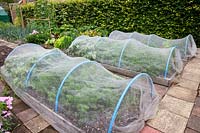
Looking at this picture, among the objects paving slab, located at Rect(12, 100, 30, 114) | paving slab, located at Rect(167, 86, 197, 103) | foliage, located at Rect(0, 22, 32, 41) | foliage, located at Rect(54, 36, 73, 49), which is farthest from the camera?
foliage, located at Rect(0, 22, 32, 41)

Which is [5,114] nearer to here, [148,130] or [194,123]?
[148,130]

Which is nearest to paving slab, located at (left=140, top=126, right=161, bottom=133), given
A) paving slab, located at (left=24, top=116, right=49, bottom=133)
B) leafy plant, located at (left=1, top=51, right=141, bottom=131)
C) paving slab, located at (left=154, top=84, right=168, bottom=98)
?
leafy plant, located at (left=1, top=51, right=141, bottom=131)

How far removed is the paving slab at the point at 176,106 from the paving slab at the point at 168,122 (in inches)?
4.8

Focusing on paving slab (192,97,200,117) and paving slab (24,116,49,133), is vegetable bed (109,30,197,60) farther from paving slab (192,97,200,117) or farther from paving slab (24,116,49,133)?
paving slab (24,116,49,133)

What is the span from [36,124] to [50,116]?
0.27 m

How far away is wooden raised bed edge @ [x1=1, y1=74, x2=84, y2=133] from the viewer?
2.46 metres

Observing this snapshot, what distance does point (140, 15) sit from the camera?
24.8 ft

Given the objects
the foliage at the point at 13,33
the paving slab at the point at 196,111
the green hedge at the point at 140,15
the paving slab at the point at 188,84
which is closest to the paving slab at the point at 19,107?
the paving slab at the point at 196,111

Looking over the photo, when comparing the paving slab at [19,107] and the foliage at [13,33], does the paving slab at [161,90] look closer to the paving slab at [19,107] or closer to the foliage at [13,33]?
the paving slab at [19,107]

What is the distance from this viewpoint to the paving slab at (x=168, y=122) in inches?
102

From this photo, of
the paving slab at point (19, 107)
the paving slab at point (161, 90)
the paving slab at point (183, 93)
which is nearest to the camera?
the paving slab at point (19, 107)

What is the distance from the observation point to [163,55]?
160 inches

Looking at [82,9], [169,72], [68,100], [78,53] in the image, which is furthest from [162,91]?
[82,9]

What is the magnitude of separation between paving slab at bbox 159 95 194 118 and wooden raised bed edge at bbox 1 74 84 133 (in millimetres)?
1696
